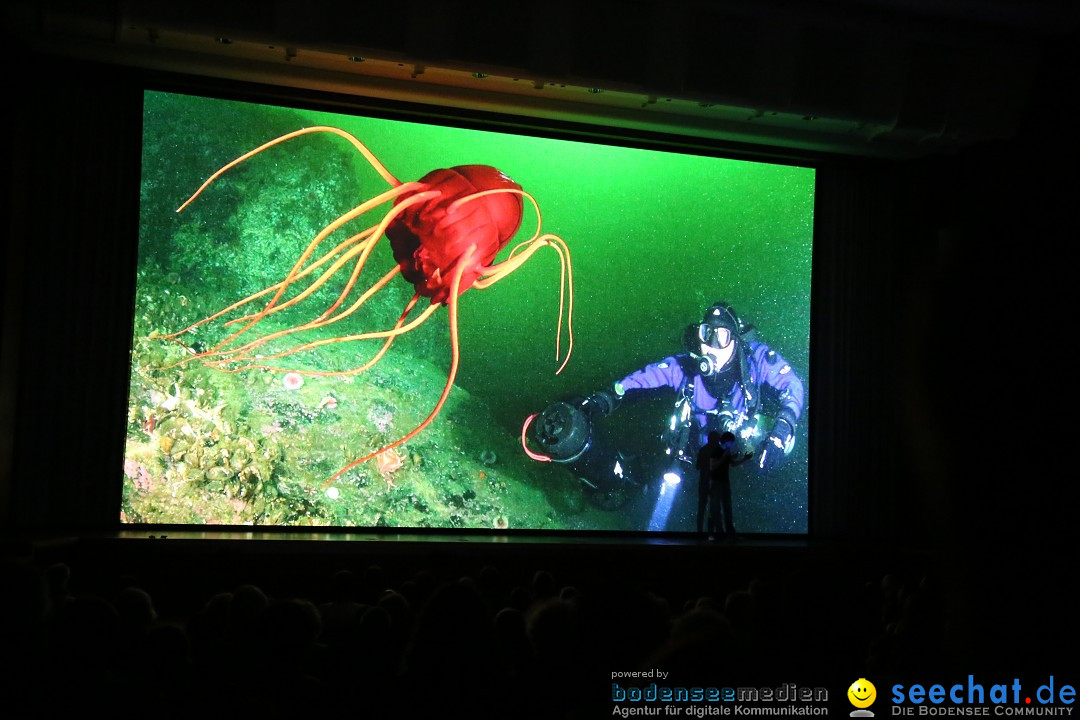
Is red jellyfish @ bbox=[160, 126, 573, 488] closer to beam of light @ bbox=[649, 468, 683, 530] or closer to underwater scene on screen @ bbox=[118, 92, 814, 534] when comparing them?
underwater scene on screen @ bbox=[118, 92, 814, 534]

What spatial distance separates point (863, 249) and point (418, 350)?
13.0 ft

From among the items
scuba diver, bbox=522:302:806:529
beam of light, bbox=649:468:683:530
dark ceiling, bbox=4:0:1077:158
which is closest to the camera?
dark ceiling, bbox=4:0:1077:158

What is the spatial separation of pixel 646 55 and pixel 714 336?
89.0 inches

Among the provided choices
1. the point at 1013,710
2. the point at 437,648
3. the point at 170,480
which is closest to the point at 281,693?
the point at 437,648

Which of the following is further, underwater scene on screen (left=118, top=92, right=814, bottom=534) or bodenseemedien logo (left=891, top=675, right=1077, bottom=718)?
underwater scene on screen (left=118, top=92, right=814, bottom=534)

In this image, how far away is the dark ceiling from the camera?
18.4ft

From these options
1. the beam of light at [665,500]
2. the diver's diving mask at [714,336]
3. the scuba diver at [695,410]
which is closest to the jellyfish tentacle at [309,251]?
the scuba diver at [695,410]

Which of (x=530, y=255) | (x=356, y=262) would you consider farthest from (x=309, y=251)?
(x=530, y=255)

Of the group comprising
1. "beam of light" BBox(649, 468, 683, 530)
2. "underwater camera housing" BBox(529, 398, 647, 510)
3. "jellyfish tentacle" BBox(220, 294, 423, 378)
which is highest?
"jellyfish tentacle" BBox(220, 294, 423, 378)

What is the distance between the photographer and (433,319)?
6.55 metres

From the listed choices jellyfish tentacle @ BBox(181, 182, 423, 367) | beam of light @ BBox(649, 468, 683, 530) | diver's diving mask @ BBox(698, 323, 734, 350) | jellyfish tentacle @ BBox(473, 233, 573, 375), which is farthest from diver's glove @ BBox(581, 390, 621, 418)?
jellyfish tentacle @ BBox(181, 182, 423, 367)

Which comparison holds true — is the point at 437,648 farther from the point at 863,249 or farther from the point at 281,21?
the point at 863,249

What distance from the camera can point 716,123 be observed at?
22.8 feet

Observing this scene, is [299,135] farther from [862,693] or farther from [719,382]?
[862,693]
